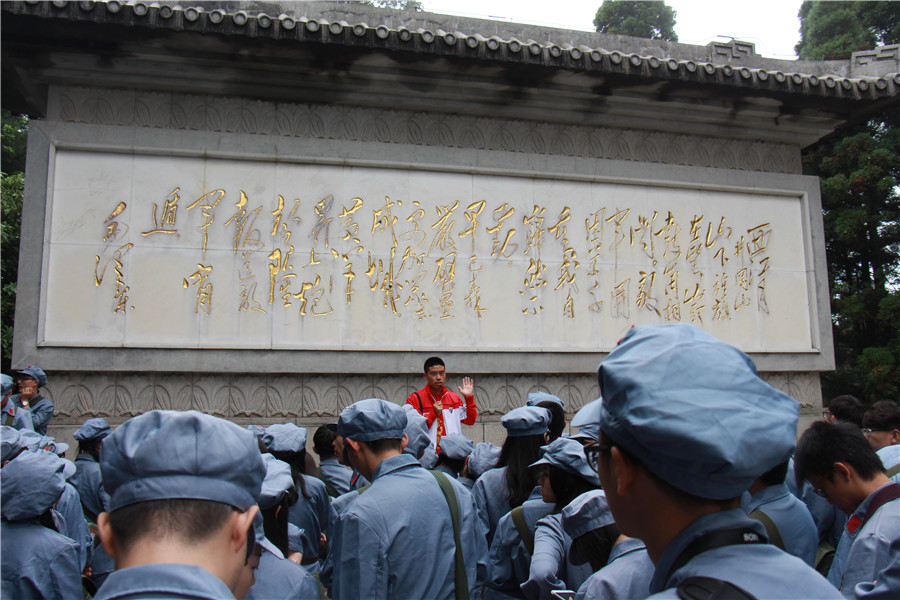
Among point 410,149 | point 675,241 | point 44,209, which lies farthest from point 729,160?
point 44,209

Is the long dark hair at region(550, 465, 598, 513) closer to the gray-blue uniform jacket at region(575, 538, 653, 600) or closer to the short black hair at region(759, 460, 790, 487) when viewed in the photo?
the short black hair at region(759, 460, 790, 487)

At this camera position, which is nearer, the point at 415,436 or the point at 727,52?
the point at 415,436

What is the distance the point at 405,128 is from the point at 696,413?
7711mm

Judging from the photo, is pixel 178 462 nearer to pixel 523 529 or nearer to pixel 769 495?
pixel 523 529

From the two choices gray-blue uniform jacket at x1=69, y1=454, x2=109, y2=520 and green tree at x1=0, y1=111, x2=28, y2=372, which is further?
green tree at x1=0, y1=111, x2=28, y2=372

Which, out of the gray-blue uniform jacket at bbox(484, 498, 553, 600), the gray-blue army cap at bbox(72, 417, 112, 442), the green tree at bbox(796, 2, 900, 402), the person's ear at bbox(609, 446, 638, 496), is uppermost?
the green tree at bbox(796, 2, 900, 402)

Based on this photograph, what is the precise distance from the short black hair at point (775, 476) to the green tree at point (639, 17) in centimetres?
2726

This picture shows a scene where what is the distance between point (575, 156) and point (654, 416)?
26.4 ft

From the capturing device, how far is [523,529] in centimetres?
284

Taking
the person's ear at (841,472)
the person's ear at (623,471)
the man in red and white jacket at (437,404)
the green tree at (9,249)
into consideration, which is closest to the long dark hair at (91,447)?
the man in red and white jacket at (437,404)

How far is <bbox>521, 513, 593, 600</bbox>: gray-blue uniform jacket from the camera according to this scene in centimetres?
243

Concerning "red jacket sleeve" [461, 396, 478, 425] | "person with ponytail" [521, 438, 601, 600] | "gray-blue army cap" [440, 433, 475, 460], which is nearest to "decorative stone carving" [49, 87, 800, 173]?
"red jacket sleeve" [461, 396, 478, 425]

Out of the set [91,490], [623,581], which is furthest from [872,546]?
[91,490]

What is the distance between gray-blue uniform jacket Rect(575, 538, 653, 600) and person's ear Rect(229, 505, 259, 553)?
2.94ft
